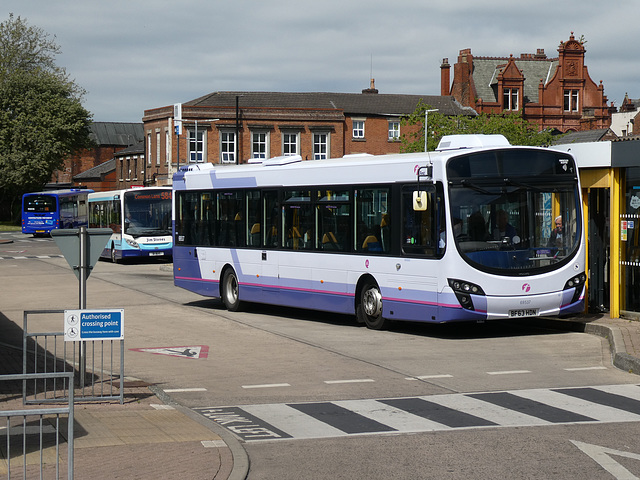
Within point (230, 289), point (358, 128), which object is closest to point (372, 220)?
point (230, 289)

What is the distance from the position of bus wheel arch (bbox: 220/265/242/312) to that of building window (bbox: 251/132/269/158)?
57580 millimetres

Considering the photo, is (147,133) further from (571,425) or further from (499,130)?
(571,425)

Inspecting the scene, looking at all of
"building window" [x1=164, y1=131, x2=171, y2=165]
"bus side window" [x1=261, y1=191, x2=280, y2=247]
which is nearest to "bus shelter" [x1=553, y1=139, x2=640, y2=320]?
"bus side window" [x1=261, y1=191, x2=280, y2=247]

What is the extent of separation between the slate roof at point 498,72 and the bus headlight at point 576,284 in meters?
77.7

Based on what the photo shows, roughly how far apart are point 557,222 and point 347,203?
3687 mm

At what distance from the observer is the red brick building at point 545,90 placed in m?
93.8

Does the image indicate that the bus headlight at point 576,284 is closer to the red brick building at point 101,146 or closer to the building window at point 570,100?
the building window at point 570,100

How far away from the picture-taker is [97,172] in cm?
12375

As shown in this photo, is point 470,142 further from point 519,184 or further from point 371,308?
point 371,308

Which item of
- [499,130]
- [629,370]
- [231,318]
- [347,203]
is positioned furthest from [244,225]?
[499,130]

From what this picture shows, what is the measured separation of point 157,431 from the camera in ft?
30.2

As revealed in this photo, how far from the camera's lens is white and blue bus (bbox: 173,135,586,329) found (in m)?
15.9

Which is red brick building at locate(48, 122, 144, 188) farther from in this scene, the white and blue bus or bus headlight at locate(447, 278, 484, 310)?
bus headlight at locate(447, 278, 484, 310)

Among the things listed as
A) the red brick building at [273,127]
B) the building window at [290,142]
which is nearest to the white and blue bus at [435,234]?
the red brick building at [273,127]
